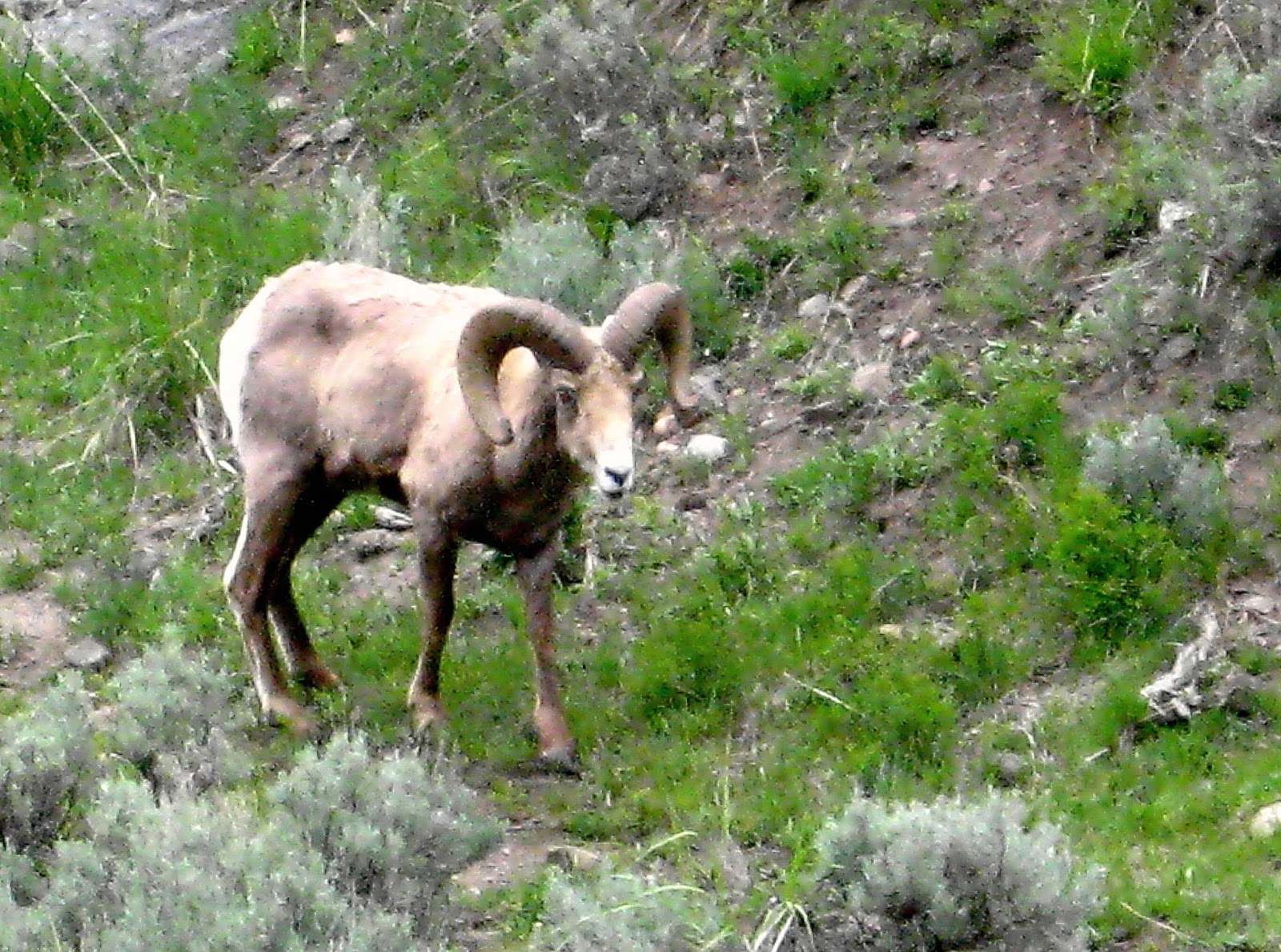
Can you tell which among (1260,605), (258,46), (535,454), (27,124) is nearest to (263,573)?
(535,454)

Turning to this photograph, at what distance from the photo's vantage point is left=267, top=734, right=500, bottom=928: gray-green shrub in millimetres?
5672

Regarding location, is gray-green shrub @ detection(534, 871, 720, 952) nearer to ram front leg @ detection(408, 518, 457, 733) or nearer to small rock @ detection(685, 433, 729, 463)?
ram front leg @ detection(408, 518, 457, 733)

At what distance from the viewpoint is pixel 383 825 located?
581cm

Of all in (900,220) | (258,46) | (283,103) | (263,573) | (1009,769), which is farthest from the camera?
(258,46)

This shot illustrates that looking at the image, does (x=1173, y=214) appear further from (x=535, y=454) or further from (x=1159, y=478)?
(x=535, y=454)

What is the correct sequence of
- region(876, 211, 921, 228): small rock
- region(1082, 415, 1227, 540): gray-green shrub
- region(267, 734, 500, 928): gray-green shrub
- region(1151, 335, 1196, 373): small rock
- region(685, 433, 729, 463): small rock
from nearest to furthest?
region(267, 734, 500, 928): gray-green shrub, region(1082, 415, 1227, 540): gray-green shrub, region(1151, 335, 1196, 373): small rock, region(685, 433, 729, 463): small rock, region(876, 211, 921, 228): small rock

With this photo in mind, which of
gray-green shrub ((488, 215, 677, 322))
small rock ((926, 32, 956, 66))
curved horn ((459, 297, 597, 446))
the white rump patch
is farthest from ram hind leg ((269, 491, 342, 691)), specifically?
small rock ((926, 32, 956, 66))

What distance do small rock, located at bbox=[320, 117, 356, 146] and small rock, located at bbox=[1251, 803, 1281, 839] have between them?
8.45m

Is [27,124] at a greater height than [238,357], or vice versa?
[238,357]

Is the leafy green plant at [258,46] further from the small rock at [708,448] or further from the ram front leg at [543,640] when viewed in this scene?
the ram front leg at [543,640]

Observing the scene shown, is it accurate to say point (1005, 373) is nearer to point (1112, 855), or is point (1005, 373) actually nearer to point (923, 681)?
point (923, 681)

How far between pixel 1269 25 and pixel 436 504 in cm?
483

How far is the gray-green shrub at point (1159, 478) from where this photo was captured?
7.96 meters

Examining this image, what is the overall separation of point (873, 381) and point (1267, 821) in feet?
12.5
